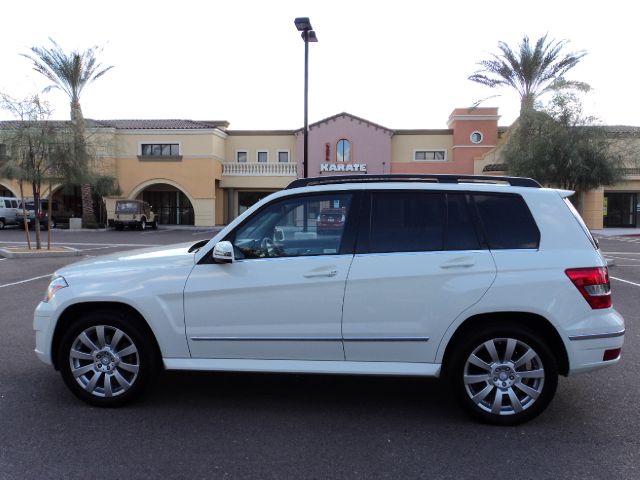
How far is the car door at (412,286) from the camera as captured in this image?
3.74 m

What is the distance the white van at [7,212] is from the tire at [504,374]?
107 feet

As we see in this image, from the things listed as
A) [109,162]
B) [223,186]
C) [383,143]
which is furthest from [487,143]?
[109,162]

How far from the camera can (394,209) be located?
157 inches

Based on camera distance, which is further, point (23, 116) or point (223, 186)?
point (223, 186)

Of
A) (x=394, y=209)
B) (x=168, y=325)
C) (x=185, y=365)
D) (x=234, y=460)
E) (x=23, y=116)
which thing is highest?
(x=23, y=116)

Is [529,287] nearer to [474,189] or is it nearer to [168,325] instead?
[474,189]

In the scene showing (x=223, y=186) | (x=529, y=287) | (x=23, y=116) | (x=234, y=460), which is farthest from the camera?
(x=223, y=186)

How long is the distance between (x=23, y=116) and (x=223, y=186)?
20028mm

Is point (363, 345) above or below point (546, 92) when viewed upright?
below

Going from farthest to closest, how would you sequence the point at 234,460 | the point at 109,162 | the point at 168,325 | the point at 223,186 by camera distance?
the point at 223,186 → the point at 109,162 → the point at 168,325 → the point at 234,460

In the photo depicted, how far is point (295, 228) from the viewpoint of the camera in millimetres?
4047

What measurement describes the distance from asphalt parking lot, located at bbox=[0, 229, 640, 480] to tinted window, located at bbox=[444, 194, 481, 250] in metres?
1.32

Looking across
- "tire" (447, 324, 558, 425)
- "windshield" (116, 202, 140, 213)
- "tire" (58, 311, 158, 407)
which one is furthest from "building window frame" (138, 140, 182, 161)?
"tire" (447, 324, 558, 425)

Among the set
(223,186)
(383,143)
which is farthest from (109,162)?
(383,143)
